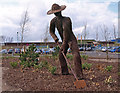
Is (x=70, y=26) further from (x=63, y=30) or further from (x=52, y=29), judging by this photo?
(x=52, y=29)

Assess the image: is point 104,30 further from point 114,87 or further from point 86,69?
point 114,87

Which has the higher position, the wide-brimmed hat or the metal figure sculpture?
the wide-brimmed hat

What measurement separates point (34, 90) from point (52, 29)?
2.35 m

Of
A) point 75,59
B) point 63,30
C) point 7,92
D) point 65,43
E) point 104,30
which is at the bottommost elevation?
point 7,92

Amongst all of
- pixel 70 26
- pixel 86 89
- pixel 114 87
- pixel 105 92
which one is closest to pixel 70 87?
pixel 86 89

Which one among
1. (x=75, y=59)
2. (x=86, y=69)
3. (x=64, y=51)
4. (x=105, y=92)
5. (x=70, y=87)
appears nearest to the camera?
(x=105, y=92)

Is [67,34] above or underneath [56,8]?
underneath

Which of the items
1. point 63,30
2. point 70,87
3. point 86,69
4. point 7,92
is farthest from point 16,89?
point 86,69

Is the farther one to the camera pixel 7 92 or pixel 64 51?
pixel 64 51

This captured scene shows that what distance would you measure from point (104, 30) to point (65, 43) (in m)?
19.4

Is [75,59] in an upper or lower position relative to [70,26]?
lower

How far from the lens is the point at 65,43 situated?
479cm

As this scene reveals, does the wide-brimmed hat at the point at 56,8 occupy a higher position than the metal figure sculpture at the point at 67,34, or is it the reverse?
the wide-brimmed hat at the point at 56,8

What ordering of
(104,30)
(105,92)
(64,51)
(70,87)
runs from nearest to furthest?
(105,92)
(70,87)
(64,51)
(104,30)
